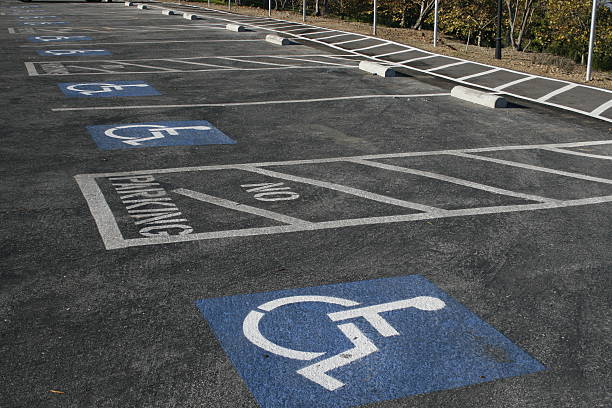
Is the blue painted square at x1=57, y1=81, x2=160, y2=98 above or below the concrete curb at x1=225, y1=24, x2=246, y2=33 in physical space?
below

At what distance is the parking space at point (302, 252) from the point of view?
16.0ft

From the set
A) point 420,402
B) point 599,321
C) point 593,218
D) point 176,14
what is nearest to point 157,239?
point 420,402

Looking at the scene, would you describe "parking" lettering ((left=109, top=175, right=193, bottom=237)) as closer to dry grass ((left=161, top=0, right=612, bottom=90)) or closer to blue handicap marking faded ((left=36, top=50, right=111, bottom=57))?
dry grass ((left=161, top=0, right=612, bottom=90))

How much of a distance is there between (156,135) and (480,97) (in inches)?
267

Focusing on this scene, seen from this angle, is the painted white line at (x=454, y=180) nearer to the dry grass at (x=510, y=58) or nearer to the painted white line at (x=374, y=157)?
the painted white line at (x=374, y=157)

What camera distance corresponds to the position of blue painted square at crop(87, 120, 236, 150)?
1105 centimetres

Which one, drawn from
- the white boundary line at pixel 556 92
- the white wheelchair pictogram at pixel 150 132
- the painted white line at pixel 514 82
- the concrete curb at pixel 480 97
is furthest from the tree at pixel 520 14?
the white wheelchair pictogram at pixel 150 132

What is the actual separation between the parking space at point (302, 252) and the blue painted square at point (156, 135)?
0.07 m

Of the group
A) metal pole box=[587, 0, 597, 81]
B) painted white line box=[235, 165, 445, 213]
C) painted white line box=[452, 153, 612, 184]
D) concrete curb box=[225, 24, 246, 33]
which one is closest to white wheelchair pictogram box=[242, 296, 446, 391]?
painted white line box=[235, 165, 445, 213]

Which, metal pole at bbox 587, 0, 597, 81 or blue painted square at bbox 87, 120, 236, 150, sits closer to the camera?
blue painted square at bbox 87, 120, 236, 150

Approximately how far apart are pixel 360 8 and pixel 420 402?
3607 centimetres

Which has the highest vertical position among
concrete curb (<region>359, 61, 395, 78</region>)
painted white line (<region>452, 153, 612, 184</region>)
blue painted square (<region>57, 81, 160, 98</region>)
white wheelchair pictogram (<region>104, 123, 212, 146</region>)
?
concrete curb (<region>359, 61, 395, 78</region>)

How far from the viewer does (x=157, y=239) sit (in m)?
7.21

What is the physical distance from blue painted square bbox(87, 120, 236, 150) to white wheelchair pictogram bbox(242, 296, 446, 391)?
5.74m
